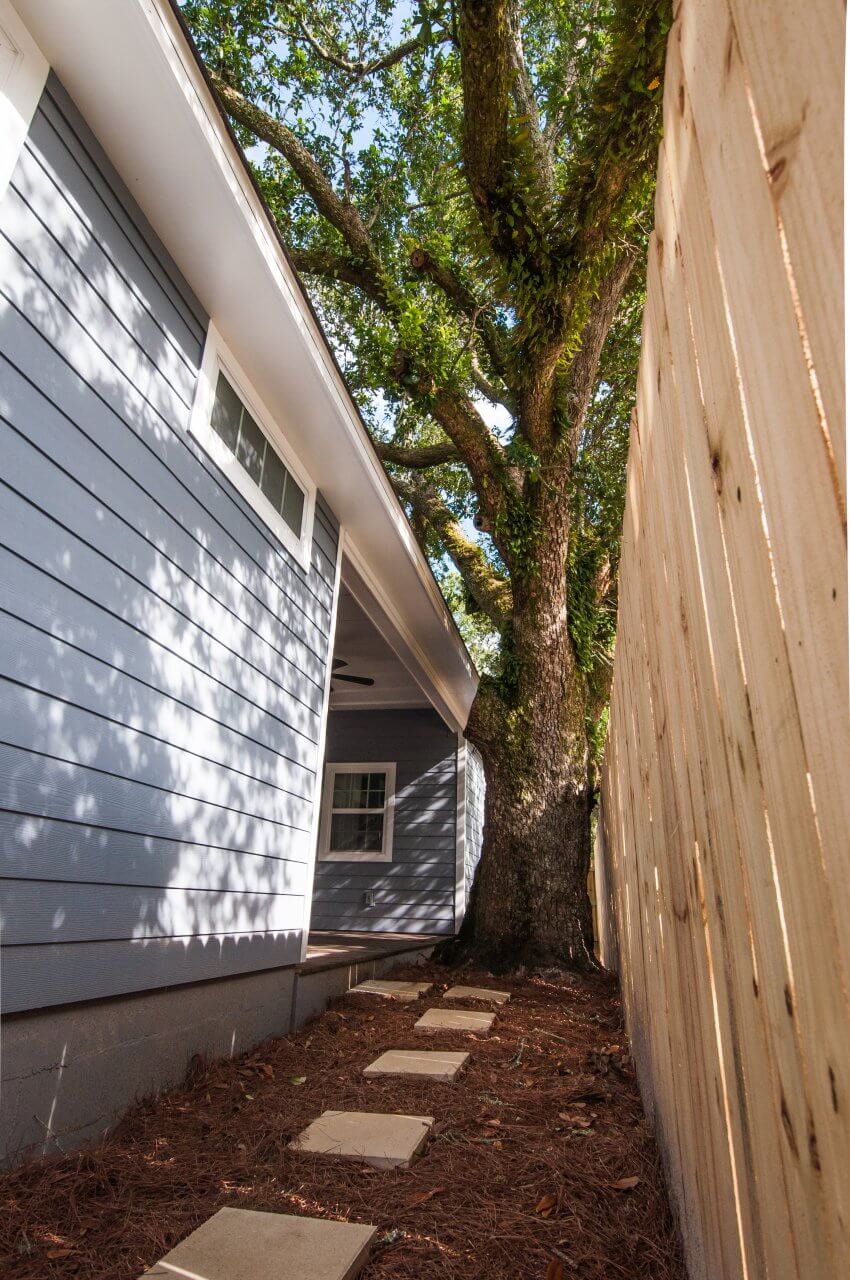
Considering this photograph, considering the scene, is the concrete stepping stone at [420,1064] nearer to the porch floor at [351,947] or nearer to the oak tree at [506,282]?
the porch floor at [351,947]

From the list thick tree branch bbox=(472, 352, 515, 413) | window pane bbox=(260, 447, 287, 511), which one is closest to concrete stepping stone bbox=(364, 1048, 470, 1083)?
window pane bbox=(260, 447, 287, 511)

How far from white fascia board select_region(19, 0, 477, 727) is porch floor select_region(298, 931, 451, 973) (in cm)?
293

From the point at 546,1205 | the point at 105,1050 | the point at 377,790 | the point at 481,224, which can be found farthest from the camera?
the point at 377,790

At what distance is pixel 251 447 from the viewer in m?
4.16

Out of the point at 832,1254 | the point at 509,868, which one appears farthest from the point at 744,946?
the point at 509,868

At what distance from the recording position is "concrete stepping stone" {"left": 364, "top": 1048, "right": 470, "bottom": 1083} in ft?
10.3

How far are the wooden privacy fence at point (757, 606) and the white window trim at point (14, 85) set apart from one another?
2.06 metres

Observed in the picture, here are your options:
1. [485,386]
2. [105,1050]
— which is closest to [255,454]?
[105,1050]

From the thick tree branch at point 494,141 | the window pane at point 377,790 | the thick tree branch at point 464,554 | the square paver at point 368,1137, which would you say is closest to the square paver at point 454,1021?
the square paver at point 368,1137

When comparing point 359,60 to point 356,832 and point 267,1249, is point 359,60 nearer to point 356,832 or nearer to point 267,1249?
point 356,832

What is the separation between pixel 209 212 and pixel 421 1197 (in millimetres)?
3516

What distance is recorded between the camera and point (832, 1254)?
24.8 inches

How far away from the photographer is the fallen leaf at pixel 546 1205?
1.95m

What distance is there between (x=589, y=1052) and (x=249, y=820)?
1920 millimetres
